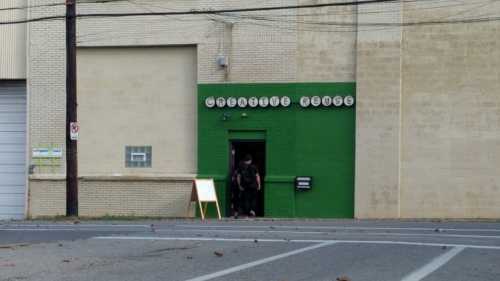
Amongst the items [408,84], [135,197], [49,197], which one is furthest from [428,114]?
[49,197]

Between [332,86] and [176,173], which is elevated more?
[332,86]

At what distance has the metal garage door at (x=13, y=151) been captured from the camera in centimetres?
2911

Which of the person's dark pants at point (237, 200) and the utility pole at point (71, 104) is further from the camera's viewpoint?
the person's dark pants at point (237, 200)

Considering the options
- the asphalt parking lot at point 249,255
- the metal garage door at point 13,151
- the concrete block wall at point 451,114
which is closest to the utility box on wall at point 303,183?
the concrete block wall at point 451,114

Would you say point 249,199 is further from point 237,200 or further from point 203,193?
point 203,193

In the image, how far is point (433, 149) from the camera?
2541cm

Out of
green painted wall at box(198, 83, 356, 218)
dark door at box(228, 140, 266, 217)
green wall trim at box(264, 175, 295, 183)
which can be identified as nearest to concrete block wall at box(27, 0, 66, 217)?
green painted wall at box(198, 83, 356, 218)

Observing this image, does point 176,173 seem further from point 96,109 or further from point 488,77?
point 488,77

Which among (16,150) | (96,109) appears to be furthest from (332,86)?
(16,150)

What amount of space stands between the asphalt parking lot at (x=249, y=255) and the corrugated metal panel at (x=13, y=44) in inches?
482

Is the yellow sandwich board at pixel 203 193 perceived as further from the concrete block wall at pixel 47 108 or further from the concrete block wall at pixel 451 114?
the concrete block wall at pixel 451 114

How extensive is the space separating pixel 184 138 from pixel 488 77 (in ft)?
31.7

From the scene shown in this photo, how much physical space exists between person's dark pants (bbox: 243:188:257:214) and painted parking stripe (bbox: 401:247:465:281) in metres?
13.4

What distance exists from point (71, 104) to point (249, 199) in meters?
6.30
